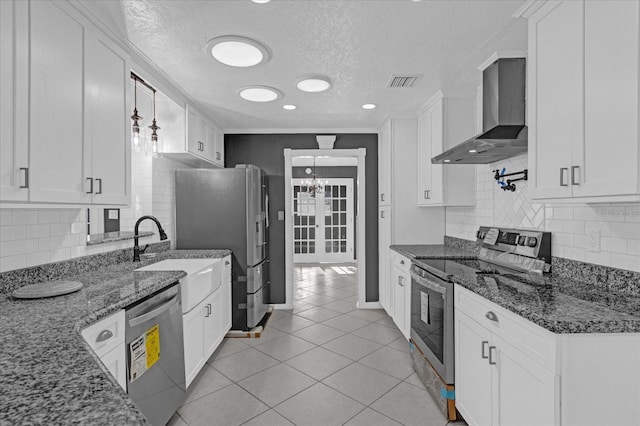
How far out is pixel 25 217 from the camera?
184cm

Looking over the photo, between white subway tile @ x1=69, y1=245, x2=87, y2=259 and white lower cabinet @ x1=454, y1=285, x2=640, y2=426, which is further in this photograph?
white subway tile @ x1=69, y1=245, x2=87, y2=259

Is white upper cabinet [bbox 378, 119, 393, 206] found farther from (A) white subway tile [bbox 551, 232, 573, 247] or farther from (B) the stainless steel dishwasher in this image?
(B) the stainless steel dishwasher

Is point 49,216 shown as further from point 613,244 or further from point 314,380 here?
point 613,244

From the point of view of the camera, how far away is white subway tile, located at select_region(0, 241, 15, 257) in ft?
5.53

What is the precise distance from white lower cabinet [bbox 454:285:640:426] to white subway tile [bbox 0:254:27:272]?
2.45 metres

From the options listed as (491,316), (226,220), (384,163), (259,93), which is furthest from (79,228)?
(384,163)

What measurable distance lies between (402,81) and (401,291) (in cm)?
200

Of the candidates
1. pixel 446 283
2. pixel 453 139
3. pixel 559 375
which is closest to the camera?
pixel 559 375

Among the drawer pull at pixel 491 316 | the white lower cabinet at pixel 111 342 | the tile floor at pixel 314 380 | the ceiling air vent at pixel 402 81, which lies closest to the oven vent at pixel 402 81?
the ceiling air vent at pixel 402 81

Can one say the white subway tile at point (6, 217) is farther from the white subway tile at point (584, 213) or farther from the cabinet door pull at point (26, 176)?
the white subway tile at point (584, 213)

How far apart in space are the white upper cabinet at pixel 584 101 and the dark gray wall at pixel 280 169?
2.85 meters

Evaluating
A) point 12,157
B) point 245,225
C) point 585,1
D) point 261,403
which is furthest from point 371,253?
point 12,157

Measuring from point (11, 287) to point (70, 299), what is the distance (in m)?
0.41

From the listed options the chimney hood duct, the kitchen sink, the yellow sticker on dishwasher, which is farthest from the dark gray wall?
the yellow sticker on dishwasher
